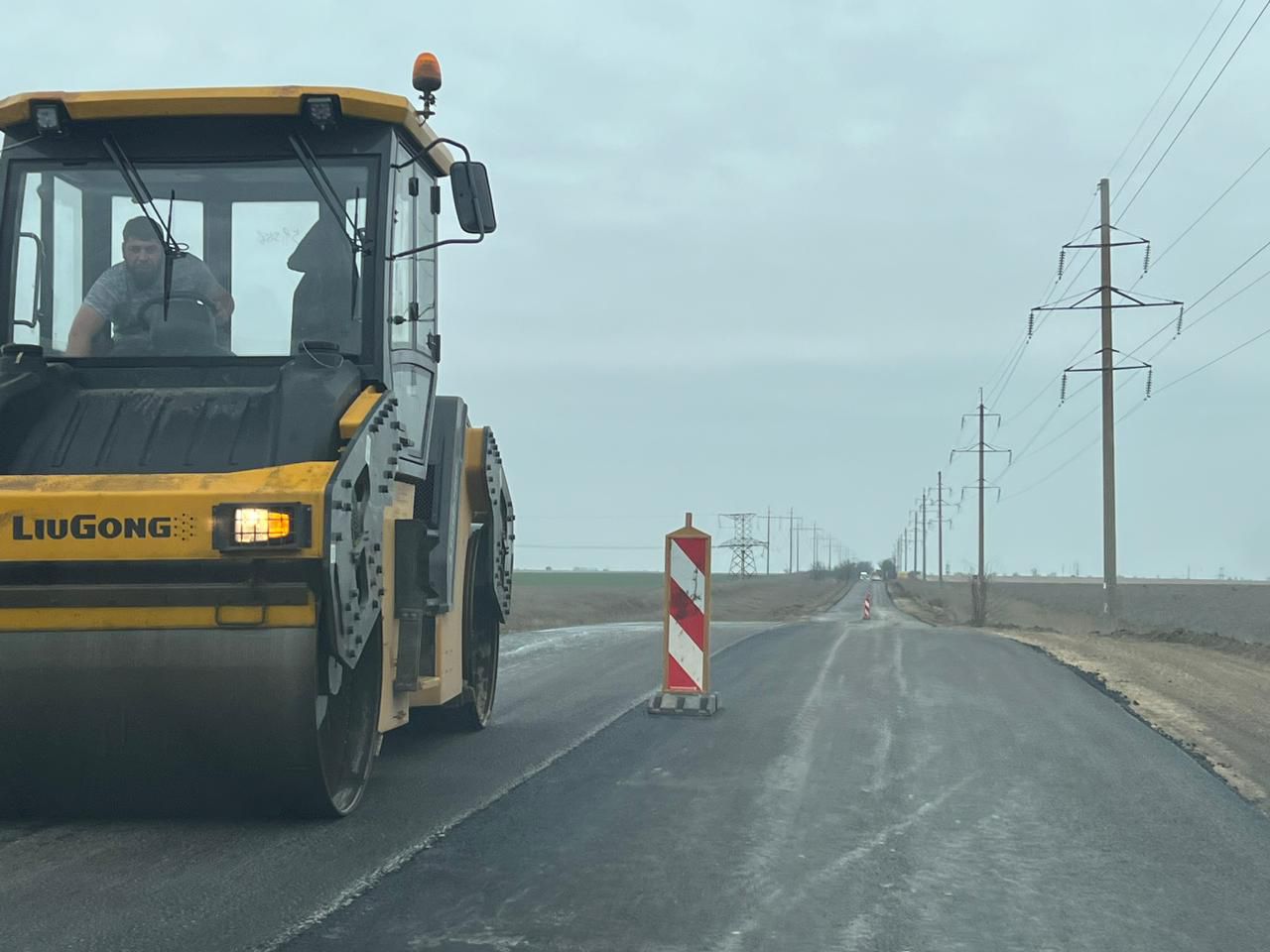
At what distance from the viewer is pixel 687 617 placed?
1128 centimetres

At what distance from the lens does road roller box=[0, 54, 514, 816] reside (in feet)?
18.1

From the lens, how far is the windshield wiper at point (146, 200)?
6.79 m

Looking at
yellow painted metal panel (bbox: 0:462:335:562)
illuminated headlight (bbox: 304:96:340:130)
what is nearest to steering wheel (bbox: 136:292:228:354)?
illuminated headlight (bbox: 304:96:340:130)

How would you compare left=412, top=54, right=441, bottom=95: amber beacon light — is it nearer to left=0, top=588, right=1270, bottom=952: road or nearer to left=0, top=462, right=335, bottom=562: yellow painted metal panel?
left=0, top=462, right=335, bottom=562: yellow painted metal panel

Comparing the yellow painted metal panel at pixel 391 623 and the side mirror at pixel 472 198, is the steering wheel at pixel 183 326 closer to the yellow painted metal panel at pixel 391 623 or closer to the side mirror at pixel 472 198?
the yellow painted metal panel at pixel 391 623

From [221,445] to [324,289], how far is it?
119 cm

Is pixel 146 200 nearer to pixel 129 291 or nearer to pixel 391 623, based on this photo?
pixel 129 291

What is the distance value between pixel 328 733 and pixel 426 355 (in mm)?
2421

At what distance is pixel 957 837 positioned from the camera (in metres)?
6.37

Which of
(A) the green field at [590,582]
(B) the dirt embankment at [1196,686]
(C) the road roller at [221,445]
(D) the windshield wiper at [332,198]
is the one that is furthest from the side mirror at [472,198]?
(A) the green field at [590,582]

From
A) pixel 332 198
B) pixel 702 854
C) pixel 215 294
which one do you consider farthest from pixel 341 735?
pixel 332 198

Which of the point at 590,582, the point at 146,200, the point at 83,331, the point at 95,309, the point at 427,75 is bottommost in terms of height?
the point at 590,582

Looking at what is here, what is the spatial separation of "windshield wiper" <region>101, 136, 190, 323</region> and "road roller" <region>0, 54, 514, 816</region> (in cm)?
1

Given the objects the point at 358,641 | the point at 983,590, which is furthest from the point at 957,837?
the point at 983,590
